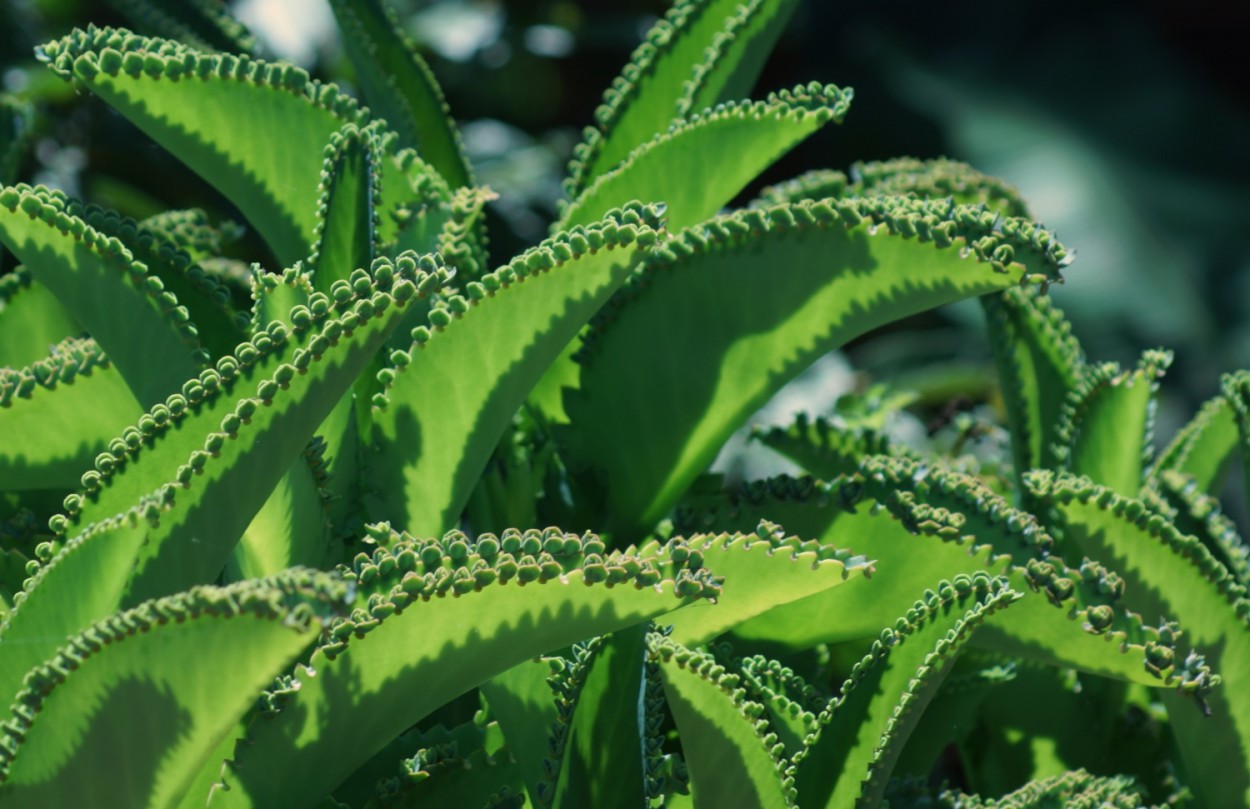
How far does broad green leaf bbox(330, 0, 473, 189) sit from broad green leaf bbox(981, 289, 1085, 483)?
13.8 inches

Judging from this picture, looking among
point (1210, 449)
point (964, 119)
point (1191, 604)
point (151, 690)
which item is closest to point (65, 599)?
point (151, 690)

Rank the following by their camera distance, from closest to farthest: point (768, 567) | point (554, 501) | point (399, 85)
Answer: point (768, 567)
point (554, 501)
point (399, 85)

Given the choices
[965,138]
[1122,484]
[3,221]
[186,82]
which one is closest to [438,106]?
[186,82]

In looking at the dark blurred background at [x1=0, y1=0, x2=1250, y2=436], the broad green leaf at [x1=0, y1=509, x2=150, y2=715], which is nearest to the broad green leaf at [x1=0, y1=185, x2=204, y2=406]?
the broad green leaf at [x1=0, y1=509, x2=150, y2=715]

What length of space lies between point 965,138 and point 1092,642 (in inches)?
124

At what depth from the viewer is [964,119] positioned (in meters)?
3.66

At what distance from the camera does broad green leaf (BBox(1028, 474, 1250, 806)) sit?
2.26ft

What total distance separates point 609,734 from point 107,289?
0.96 feet

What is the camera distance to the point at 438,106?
0.87 m

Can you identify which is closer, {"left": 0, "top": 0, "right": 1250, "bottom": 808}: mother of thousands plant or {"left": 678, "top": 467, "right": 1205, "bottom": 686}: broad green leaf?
{"left": 0, "top": 0, "right": 1250, "bottom": 808}: mother of thousands plant

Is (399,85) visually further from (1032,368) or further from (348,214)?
(1032,368)

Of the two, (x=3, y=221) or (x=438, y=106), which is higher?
(x=438, y=106)

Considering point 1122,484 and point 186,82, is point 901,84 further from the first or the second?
point 186,82

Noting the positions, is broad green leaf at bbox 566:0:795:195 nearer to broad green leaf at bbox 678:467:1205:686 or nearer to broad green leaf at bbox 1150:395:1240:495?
broad green leaf at bbox 678:467:1205:686
